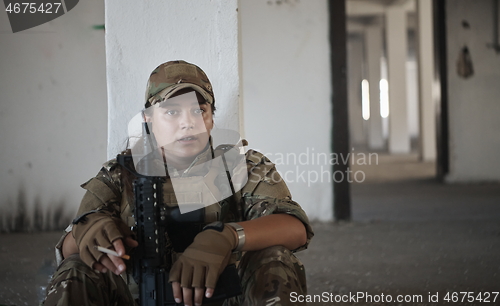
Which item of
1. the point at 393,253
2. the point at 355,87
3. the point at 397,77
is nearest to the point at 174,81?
the point at 393,253

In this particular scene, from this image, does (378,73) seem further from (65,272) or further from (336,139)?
(65,272)

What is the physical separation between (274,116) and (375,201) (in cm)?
157

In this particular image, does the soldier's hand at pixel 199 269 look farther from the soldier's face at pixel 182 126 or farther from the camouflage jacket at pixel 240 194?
the soldier's face at pixel 182 126

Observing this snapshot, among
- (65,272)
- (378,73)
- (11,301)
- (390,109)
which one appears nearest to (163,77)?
(65,272)

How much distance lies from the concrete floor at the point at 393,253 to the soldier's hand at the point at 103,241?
1.06 meters

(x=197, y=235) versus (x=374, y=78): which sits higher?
(x=374, y=78)

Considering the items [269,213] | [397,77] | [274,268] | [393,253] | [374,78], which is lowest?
[393,253]

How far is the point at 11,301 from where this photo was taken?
1897mm

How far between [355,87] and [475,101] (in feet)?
34.0

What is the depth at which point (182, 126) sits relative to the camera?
52.0 inches

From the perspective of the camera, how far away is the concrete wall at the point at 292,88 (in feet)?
10.9

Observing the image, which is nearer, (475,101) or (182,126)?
(182,126)

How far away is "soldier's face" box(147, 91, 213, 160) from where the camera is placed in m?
1.32

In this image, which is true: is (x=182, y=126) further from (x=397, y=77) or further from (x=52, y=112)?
(x=397, y=77)
